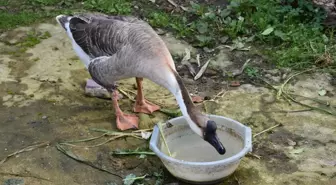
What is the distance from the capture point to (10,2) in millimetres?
6777

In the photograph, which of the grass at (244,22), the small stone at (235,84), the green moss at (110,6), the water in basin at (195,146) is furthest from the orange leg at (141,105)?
the green moss at (110,6)

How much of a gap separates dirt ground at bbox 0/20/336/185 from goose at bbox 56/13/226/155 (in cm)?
20

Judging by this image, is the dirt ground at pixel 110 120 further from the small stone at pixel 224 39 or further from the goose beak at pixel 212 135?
the goose beak at pixel 212 135

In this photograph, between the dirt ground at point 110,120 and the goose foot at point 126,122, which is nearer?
the dirt ground at point 110,120

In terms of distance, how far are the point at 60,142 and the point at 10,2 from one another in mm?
3078

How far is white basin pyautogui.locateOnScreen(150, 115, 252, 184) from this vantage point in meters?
3.70

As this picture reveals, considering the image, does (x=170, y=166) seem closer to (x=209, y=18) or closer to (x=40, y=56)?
(x=40, y=56)

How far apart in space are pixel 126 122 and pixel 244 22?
2.17 m

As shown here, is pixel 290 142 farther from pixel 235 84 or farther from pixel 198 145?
pixel 235 84

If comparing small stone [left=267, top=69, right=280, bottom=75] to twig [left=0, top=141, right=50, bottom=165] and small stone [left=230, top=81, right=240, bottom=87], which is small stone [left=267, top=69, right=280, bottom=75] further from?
twig [left=0, top=141, right=50, bottom=165]

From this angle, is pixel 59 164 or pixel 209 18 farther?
pixel 209 18

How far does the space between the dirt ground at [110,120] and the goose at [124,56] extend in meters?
0.20

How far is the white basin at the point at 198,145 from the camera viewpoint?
146 inches

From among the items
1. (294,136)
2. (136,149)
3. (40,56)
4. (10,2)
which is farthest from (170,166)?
(10,2)
